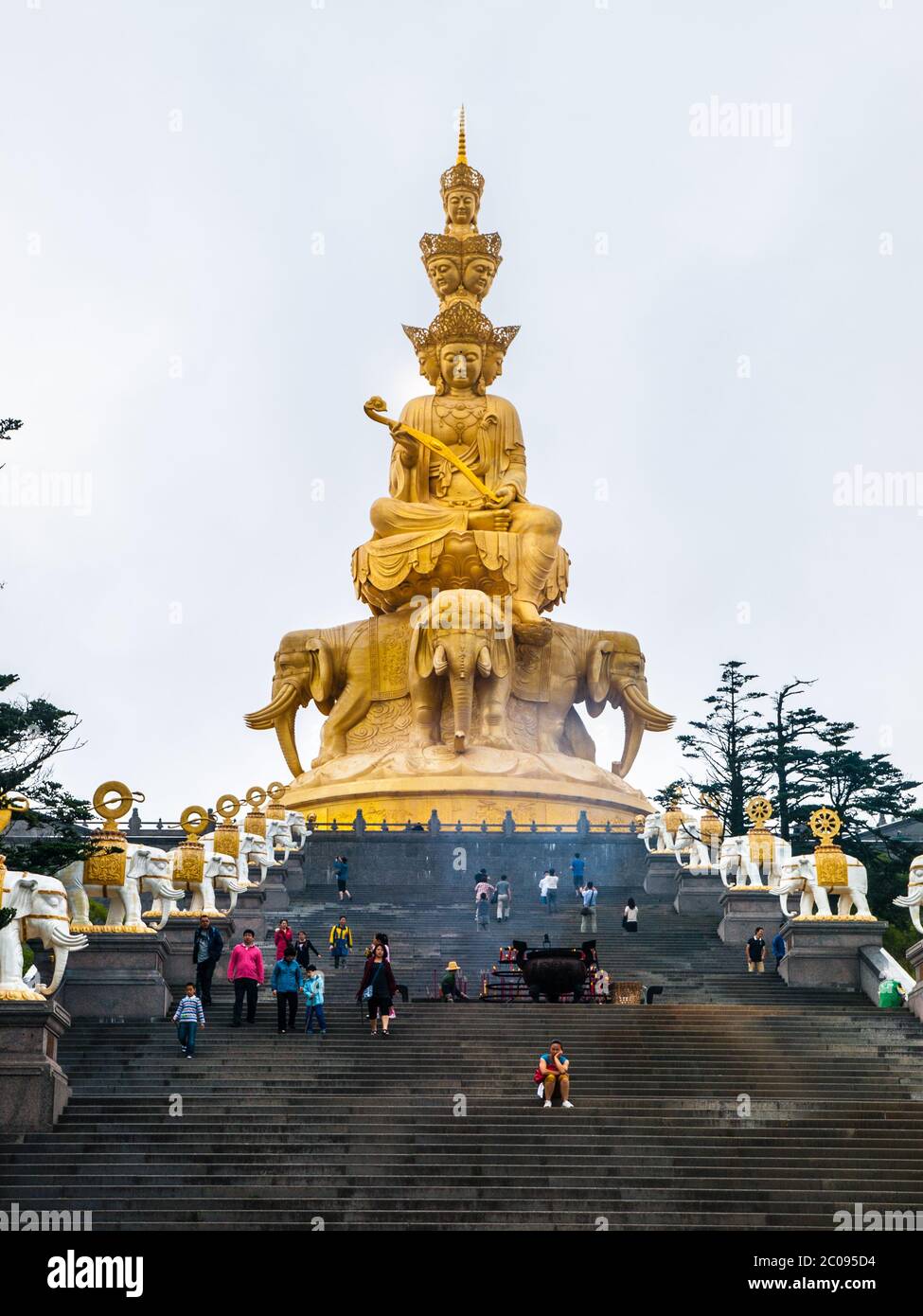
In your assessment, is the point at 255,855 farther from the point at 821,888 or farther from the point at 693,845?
the point at 821,888

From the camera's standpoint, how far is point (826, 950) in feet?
64.2

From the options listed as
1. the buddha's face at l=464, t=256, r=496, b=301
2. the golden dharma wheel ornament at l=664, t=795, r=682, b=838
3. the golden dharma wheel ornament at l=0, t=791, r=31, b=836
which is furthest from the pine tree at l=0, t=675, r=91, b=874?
the buddha's face at l=464, t=256, r=496, b=301

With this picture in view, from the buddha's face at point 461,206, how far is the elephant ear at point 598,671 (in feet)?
32.7

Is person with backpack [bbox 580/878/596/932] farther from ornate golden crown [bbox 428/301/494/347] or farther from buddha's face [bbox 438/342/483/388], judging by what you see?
ornate golden crown [bbox 428/301/494/347]

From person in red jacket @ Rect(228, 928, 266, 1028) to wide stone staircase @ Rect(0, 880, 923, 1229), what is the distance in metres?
0.26

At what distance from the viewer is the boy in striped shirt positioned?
15.4 m

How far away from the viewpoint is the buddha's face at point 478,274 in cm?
3897

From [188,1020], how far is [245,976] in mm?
1444

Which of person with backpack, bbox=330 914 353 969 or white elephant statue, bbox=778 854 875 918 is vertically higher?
→ white elephant statue, bbox=778 854 875 918

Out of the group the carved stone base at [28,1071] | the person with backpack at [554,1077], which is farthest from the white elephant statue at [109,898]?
the person with backpack at [554,1077]

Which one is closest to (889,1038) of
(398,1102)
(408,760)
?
(398,1102)

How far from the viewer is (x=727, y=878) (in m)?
A: 25.7

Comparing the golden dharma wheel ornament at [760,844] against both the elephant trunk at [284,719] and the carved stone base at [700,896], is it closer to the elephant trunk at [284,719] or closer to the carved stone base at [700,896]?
the carved stone base at [700,896]
